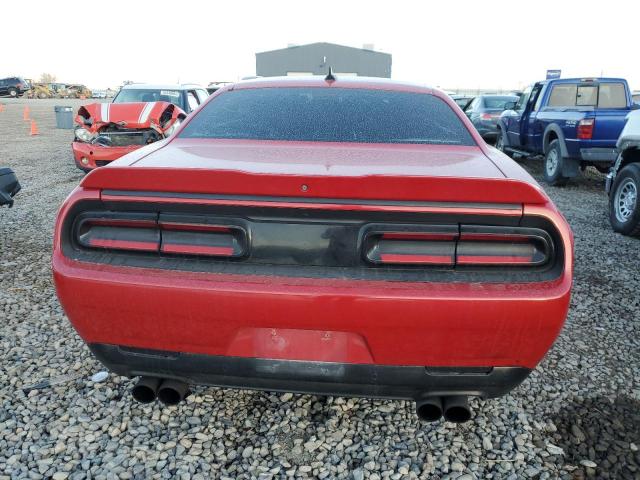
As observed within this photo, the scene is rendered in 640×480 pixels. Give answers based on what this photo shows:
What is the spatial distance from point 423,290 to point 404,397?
461 mm

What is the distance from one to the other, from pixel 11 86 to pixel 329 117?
54.4 metres

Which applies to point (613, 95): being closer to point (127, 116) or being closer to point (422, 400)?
point (127, 116)

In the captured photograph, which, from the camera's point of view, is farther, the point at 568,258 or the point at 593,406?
the point at 593,406

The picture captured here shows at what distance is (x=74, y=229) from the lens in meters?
1.82

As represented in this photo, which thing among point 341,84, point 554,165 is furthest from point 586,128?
point 341,84

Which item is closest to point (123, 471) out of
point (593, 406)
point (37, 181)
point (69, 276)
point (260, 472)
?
point (260, 472)

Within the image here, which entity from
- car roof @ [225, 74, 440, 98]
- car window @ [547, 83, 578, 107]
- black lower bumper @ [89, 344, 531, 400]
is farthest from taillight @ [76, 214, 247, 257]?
car window @ [547, 83, 578, 107]

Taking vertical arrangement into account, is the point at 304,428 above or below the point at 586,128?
below

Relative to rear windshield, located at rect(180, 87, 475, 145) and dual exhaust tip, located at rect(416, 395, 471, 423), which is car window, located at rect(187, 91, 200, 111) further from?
dual exhaust tip, located at rect(416, 395, 471, 423)

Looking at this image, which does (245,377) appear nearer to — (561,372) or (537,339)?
(537,339)

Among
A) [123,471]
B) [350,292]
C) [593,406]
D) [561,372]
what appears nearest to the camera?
[350,292]

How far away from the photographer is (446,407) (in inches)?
71.6

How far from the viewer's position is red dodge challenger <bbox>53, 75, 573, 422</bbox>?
1634mm

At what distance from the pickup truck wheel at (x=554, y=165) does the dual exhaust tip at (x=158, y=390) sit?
7689mm
